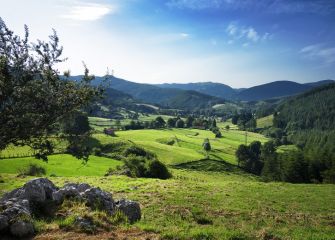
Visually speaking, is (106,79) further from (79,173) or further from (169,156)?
(169,156)

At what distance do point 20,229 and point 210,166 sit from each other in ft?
395

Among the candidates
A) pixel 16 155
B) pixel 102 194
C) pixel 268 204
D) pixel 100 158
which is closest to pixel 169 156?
pixel 100 158

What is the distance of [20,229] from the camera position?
15.9 meters

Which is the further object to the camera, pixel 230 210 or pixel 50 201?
pixel 230 210

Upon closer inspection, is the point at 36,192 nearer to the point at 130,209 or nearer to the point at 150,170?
the point at 130,209

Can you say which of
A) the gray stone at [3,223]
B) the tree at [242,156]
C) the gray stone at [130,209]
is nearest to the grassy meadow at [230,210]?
the gray stone at [130,209]

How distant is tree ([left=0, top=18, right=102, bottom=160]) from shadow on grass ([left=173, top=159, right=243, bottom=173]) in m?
110

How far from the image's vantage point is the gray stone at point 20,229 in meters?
15.9

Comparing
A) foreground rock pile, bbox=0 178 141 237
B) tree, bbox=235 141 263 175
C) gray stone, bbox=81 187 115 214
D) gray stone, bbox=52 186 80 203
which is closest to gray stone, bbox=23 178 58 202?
foreground rock pile, bbox=0 178 141 237

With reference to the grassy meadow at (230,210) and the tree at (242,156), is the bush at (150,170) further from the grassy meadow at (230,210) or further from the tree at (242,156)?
the tree at (242,156)

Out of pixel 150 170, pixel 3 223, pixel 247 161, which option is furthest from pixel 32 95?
pixel 247 161

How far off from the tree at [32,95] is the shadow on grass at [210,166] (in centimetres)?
10959

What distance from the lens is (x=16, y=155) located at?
337 ft

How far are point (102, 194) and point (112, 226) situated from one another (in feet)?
14.0
